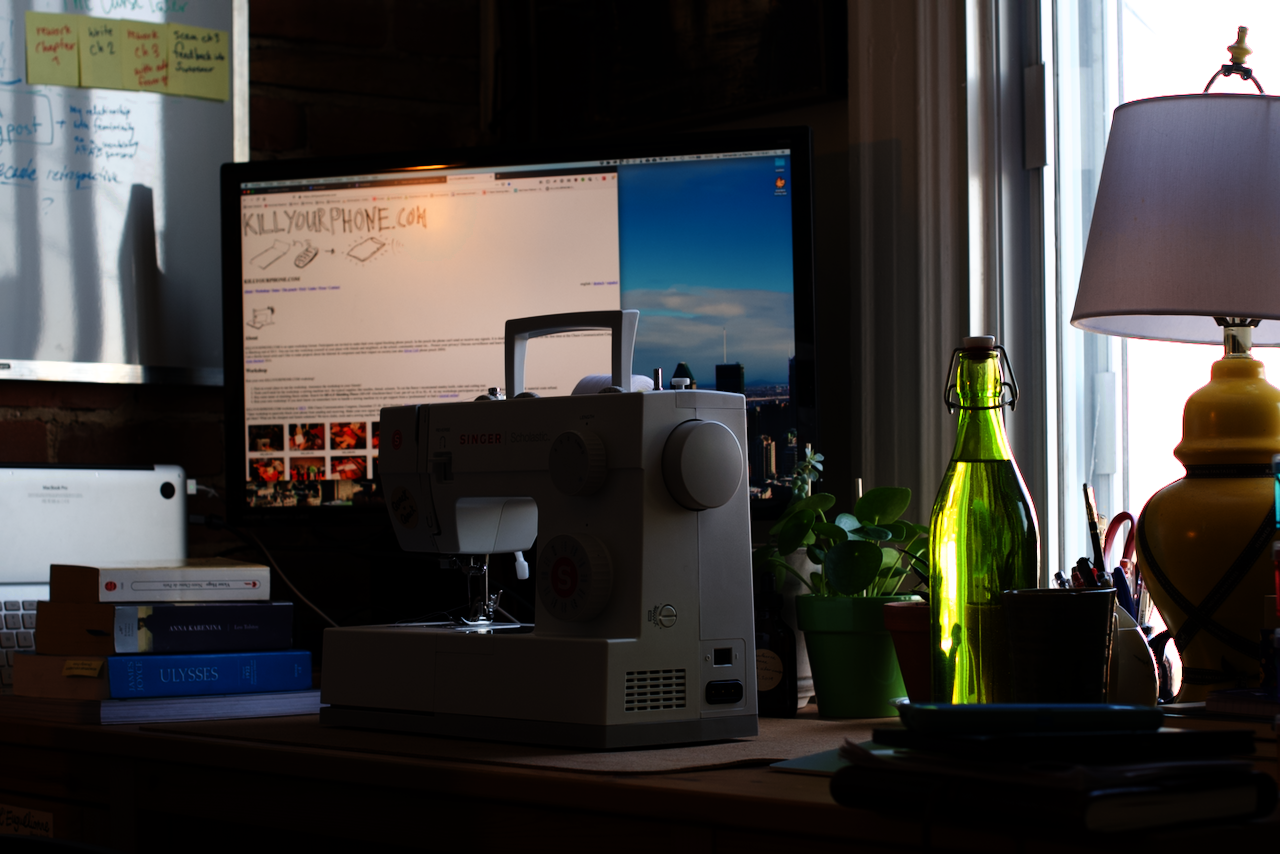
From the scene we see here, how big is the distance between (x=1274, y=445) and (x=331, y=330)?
1.08 metres

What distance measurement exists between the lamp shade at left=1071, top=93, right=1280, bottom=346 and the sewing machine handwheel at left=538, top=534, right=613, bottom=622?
1.68 ft

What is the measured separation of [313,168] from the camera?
5.31 ft

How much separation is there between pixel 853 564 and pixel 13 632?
0.94 meters

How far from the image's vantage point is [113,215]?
5.71 ft

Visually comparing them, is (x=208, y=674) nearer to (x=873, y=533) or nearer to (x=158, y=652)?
(x=158, y=652)

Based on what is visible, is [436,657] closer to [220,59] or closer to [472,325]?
[472,325]

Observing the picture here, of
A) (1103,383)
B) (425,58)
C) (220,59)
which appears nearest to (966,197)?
(1103,383)

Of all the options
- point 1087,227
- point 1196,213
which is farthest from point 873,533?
point 1087,227

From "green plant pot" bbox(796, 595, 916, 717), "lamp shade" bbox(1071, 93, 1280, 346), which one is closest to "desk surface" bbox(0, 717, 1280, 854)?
"green plant pot" bbox(796, 595, 916, 717)

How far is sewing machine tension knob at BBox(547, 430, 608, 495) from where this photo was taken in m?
0.98

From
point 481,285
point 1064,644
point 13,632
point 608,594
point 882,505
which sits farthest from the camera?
point 481,285

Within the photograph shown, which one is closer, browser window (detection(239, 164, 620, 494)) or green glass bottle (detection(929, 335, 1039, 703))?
green glass bottle (detection(929, 335, 1039, 703))

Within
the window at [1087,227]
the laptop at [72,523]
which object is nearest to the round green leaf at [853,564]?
the window at [1087,227]

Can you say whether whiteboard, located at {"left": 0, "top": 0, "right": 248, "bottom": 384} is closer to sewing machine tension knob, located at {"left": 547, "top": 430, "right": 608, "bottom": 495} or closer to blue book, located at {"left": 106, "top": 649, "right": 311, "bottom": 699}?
blue book, located at {"left": 106, "top": 649, "right": 311, "bottom": 699}
